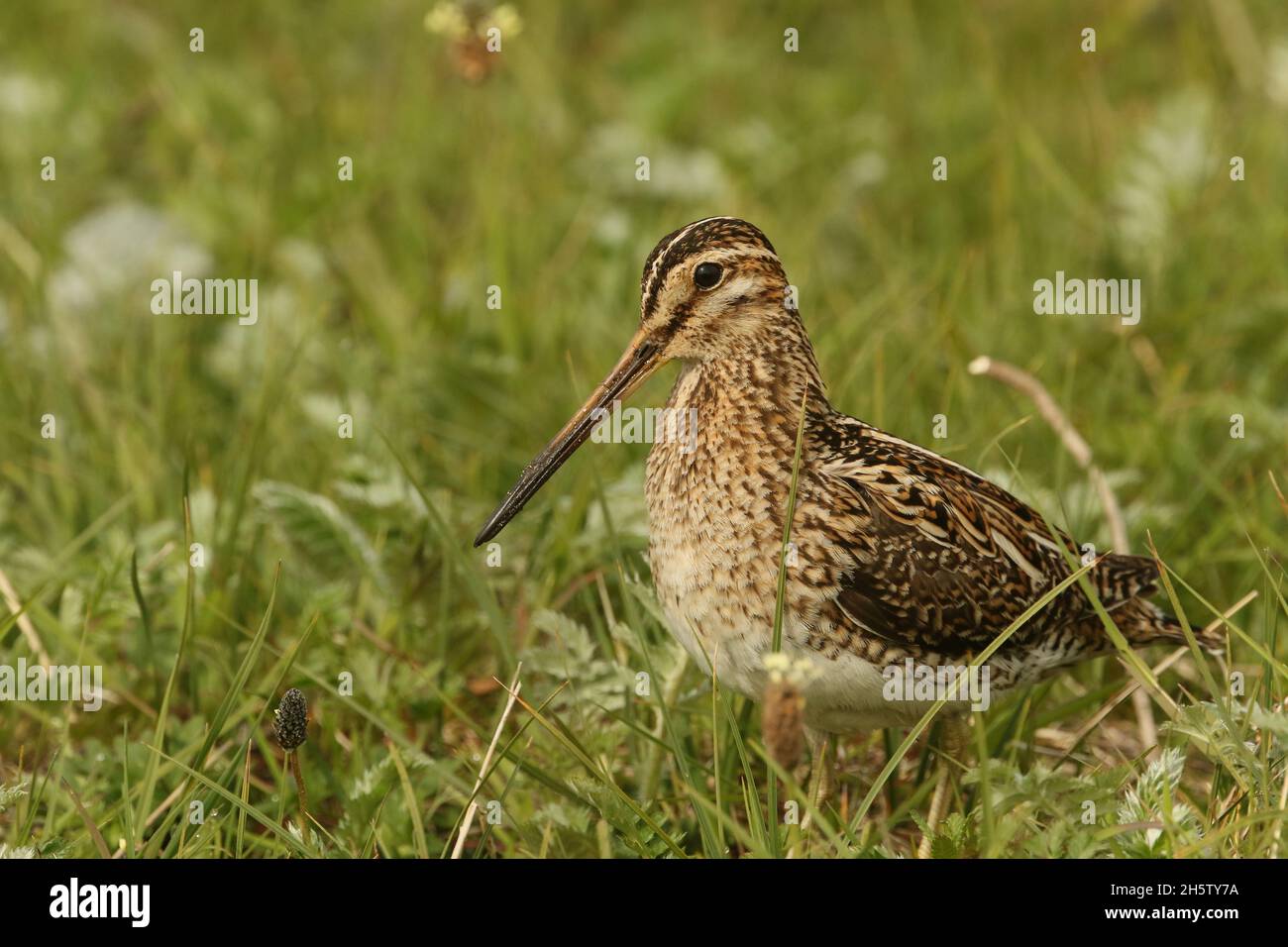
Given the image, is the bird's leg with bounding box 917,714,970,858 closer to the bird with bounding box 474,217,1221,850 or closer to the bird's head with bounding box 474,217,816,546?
the bird with bounding box 474,217,1221,850

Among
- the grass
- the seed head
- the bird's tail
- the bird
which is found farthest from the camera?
the bird's tail

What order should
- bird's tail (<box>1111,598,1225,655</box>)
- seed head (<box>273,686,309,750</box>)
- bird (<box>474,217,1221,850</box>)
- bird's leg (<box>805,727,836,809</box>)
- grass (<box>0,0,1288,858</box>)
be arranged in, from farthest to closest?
bird's tail (<box>1111,598,1225,655</box>) < bird's leg (<box>805,727,836,809</box>) < grass (<box>0,0,1288,858</box>) < bird (<box>474,217,1221,850</box>) < seed head (<box>273,686,309,750</box>)

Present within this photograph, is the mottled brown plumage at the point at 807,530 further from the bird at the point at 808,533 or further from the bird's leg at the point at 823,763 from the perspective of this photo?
the bird's leg at the point at 823,763

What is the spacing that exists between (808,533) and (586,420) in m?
0.57

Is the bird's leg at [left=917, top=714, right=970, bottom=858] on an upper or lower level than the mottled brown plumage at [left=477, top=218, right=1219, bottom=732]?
lower

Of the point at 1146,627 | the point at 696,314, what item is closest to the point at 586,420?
the point at 696,314

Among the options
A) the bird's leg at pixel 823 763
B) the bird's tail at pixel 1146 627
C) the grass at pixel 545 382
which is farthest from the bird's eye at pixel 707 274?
the bird's tail at pixel 1146 627

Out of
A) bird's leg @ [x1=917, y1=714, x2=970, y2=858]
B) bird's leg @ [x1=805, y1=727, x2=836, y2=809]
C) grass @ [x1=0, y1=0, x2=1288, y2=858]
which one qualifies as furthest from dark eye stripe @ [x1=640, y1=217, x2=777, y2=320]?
bird's leg @ [x1=917, y1=714, x2=970, y2=858]

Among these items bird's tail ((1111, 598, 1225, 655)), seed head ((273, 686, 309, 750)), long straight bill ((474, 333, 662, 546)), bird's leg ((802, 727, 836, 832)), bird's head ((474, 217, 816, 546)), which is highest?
bird's head ((474, 217, 816, 546))

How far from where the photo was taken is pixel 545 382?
5816 millimetres

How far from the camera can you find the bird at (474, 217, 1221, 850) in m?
3.71

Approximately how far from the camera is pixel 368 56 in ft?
29.1

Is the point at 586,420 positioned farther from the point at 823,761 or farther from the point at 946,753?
the point at 946,753

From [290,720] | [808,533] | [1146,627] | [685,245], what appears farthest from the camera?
[1146,627]
